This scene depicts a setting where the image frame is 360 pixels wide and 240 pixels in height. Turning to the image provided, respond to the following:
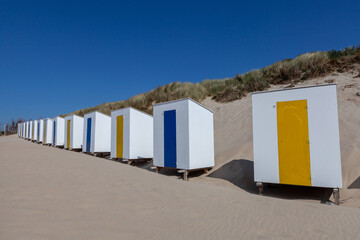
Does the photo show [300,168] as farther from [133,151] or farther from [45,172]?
[133,151]

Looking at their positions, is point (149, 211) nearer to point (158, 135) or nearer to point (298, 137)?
point (298, 137)

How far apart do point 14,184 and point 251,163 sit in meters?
6.99

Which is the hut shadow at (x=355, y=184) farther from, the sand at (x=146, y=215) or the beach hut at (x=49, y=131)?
the beach hut at (x=49, y=131)

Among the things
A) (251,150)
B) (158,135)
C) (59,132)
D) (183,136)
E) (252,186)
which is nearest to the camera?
(252,186)

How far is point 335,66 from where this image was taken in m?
12.8

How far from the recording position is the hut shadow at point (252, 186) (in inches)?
221

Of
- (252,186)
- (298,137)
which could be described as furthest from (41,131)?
(298,137)

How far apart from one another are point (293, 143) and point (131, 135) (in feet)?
21.1

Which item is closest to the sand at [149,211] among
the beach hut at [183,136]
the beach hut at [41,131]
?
the beach hut at [183,136]

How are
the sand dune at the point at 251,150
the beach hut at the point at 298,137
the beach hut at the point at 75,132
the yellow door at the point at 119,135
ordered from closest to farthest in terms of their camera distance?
1. the beach hut at the point at 298,137
2. the sand dune at the point at 251,150
3. the yellow door at the point at 119,135
4. the beach hut at the point at 75,132

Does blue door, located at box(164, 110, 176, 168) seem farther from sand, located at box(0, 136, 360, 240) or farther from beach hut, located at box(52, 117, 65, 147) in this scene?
beach hut, located at box(52, 117, 65, 147)

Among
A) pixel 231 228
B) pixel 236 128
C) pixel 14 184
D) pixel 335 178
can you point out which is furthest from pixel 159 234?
pixel 236 128

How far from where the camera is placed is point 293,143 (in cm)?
530

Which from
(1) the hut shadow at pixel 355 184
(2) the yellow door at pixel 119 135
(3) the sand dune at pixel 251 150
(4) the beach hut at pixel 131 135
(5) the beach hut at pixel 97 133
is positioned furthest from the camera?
(5) the beach hut at pixel 97 133
